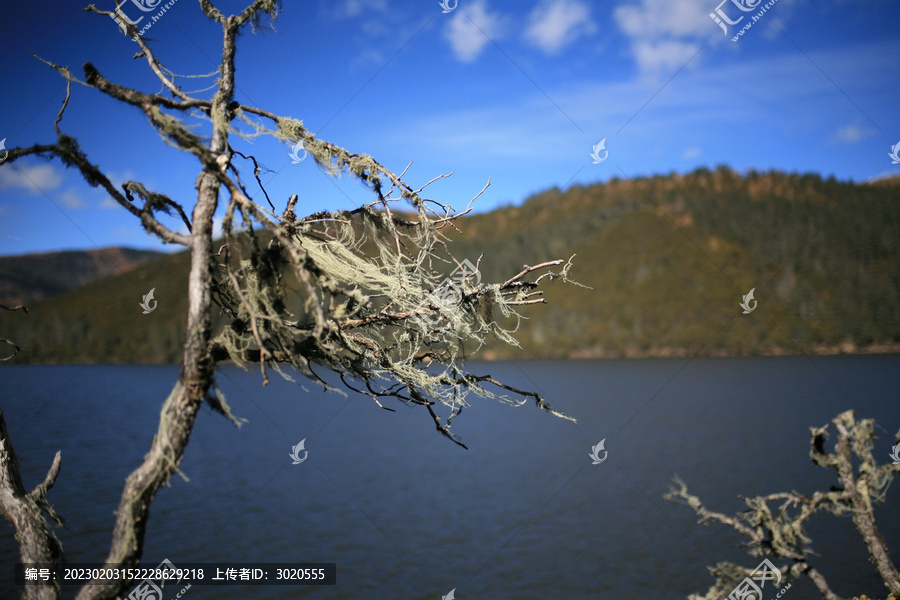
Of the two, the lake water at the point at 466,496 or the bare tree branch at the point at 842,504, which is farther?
the lake water at the point at 466,496

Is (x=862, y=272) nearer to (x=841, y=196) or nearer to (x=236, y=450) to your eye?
(x=841, y=196)

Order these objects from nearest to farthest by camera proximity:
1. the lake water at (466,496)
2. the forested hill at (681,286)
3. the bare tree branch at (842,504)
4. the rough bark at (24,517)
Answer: the rough bark at (24,517) → the bare tree branch at (842,504) → the lake water at (466,496) → the forested hill at (681,286)

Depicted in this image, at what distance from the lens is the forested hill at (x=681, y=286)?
8944 centimetres

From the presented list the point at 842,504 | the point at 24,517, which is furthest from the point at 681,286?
the point at 24,517

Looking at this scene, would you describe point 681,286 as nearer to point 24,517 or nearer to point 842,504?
point 842,504

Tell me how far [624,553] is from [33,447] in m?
22.3

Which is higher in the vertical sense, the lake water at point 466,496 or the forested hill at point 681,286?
the forested hill at point 681,286

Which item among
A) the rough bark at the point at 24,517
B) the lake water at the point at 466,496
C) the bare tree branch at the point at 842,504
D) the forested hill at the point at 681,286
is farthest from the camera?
the forested hill at the point at 681,286

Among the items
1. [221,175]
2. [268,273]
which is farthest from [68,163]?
[268,273]

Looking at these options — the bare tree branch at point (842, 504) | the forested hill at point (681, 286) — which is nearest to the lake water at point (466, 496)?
the bare tree branch at point (842, 504)

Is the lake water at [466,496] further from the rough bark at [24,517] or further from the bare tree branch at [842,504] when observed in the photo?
the bare tree branch at [842,504]

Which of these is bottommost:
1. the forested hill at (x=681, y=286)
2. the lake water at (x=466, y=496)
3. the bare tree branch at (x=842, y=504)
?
the bare tree branch at (x=842, y=504)

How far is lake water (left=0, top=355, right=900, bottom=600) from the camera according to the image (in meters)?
11.5

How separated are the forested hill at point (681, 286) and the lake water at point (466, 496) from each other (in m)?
50.0
